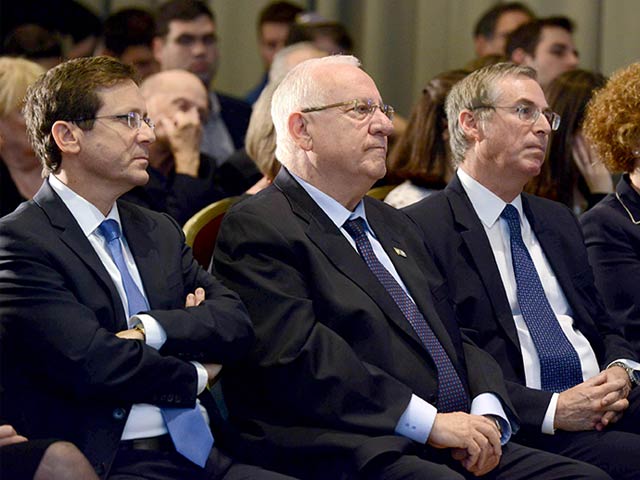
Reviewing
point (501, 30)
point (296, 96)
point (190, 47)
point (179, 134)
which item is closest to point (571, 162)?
point (296, 96)

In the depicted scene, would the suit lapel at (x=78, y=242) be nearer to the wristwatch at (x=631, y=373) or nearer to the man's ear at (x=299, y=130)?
the man's ear at (x=299, y=130)

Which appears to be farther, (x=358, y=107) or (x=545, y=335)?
(x=545, y=335)

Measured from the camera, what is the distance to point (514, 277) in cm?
334

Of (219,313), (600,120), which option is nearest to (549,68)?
(600,120)

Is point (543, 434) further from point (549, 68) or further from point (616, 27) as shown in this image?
point (616, 27)

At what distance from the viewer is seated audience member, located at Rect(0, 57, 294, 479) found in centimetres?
254

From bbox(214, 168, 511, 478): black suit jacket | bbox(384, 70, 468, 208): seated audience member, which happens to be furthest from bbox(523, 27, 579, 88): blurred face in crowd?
bbox(214, 168, 511, 478): black suit jacket

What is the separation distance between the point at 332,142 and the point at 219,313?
0.63 metres

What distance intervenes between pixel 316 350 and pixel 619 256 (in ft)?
3.87

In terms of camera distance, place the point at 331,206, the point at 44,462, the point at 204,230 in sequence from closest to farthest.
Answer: the point at 44,462 → the point at 331,206 → the point at 204,230

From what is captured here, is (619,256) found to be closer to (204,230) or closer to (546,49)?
(204,230)

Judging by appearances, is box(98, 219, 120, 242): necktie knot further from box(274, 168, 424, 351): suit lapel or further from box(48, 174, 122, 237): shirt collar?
box(274, 168, 424, 351): suit lapel

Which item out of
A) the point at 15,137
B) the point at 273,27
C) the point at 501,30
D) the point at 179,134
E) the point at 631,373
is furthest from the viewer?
the point at 273,27

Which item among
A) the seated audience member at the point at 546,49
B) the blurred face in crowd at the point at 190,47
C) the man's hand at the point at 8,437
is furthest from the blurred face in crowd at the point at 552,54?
the man's hand at the point at 8,437
